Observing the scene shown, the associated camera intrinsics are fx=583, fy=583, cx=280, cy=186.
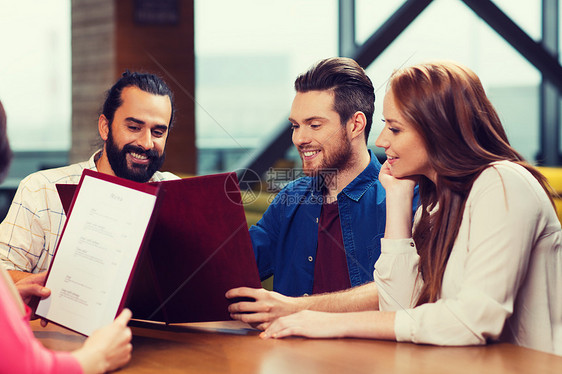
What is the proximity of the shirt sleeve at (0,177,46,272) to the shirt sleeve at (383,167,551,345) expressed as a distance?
47.3 inches

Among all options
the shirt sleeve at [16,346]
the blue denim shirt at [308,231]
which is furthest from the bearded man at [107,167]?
the shirt sleeve at [16,346]

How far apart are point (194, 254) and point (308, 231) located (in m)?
0.80

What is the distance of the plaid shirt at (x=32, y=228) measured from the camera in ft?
5.89

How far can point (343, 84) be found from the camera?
2.13m

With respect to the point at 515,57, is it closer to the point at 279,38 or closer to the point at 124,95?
the point at 279,38

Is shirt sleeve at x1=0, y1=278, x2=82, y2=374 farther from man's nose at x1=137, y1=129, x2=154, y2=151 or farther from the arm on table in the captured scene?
man's nose at x1=137, y1=129, x2=154, y2=151

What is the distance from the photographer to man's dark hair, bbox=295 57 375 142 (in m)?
2.12

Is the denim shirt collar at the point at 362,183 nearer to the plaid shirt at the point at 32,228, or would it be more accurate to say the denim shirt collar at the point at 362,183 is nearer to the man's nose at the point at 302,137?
the man's nose at the point at 302,137

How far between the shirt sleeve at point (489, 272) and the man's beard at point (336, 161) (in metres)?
0.88

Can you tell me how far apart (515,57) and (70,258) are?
543cm

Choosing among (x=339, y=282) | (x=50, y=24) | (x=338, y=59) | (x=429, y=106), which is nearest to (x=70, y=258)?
(x=429, y=106)

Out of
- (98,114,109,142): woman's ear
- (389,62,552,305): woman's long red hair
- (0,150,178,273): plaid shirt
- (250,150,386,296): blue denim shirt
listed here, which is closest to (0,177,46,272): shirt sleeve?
(0,150,178,273): plaid shirt

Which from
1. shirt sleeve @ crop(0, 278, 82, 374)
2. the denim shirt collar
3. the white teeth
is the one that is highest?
the white teeth

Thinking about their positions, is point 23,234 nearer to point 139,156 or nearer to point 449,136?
point 139,156
